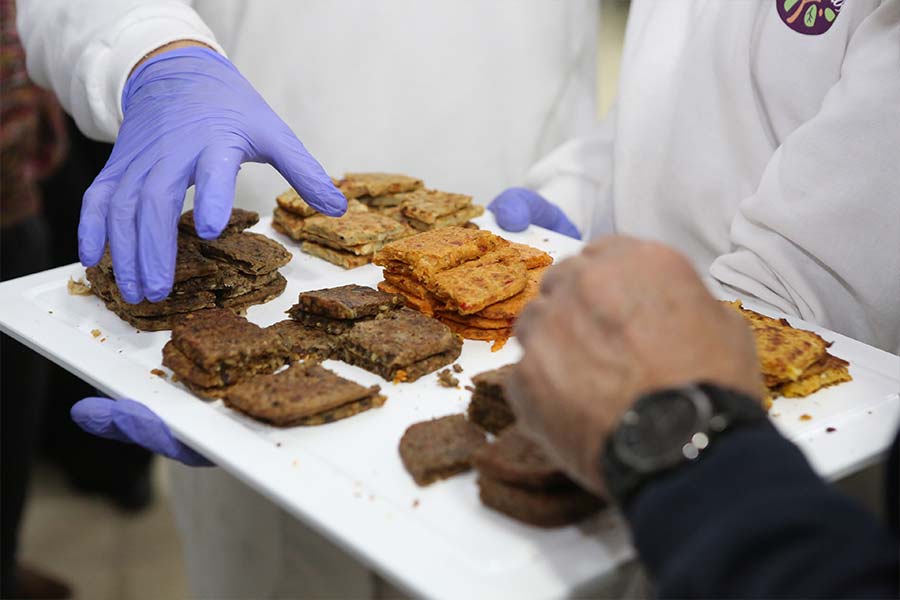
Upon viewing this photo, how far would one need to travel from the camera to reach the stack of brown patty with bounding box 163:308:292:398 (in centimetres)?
196

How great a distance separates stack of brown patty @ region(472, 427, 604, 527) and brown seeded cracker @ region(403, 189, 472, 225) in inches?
50.1

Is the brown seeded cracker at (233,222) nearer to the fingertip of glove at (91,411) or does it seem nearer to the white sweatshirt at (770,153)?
the fingertip of glove at (91,411)

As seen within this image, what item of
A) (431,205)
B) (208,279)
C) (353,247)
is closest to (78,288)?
(208,279)

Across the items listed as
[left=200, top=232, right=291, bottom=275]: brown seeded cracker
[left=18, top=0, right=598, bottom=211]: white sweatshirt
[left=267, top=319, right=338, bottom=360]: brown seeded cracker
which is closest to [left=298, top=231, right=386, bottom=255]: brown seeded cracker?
[left=200, top=232, right=291, bottom=275]: brown seeded cracker

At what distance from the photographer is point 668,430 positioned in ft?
4.09

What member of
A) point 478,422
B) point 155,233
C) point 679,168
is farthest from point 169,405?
point 679,168

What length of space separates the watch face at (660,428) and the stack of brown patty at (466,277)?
937 mm

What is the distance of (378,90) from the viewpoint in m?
3.18

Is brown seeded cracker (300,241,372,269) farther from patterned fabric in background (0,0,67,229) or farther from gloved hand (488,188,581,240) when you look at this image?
patterned fabric in background (0,0,67,229)

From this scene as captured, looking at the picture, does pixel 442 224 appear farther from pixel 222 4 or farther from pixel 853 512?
pixel 853 512

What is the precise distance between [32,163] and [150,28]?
200 centimetres

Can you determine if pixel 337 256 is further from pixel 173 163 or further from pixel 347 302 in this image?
pixel 173 163

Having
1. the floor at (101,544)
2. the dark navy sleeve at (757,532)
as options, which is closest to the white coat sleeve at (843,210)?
the dark navy sleeve at (757,532)

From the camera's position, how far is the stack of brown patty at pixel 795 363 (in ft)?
6.22
